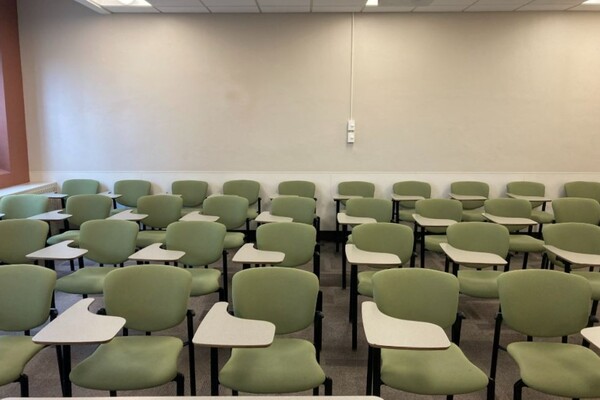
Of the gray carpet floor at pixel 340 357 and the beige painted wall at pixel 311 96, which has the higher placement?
the beige painted wall at pixel 311 96

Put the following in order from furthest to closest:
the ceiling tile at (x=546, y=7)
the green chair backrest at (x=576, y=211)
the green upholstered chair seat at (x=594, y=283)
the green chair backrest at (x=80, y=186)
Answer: the green chair backrest at (x=80, y=186), the ceiling tile at (x=546, y=7), the green chair backrest at (x=576, y=211), the green upholstered chair seat at (x=594, y=283)

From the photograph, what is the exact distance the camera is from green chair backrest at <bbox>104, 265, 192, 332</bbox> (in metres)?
2.29

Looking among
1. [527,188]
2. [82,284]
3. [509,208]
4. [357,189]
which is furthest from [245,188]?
[527,188]

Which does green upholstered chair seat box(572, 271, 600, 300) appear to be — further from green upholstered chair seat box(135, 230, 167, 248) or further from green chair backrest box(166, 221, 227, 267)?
green upholstered chair seat box(135, 230, 167, 248)

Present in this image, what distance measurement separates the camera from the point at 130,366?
2010 millimetres

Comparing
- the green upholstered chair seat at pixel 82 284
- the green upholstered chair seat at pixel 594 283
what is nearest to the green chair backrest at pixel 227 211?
the green upholstered chair seat at pixel 82 284

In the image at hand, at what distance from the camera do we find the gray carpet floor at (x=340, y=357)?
254 cm

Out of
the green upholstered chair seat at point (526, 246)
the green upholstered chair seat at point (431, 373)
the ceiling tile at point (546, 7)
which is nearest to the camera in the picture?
the green upholstered chair seat at point (431, 373)

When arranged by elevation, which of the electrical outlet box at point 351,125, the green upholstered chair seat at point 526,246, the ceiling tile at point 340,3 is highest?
the ceiling tile at point 340,3

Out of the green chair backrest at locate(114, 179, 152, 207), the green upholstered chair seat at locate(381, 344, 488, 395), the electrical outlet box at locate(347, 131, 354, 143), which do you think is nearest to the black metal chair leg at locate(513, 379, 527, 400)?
the green upholstered chair seat at locate(381, 344, 488, 395)

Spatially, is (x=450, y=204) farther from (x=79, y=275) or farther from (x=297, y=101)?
(x=79, y=275)

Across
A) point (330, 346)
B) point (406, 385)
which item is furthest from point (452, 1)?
point (406, 385)

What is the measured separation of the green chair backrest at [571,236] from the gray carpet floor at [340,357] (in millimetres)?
735

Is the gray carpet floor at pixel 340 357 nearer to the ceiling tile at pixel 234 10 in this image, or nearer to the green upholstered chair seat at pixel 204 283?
the green upholstered chair seat at pixel 204 283
